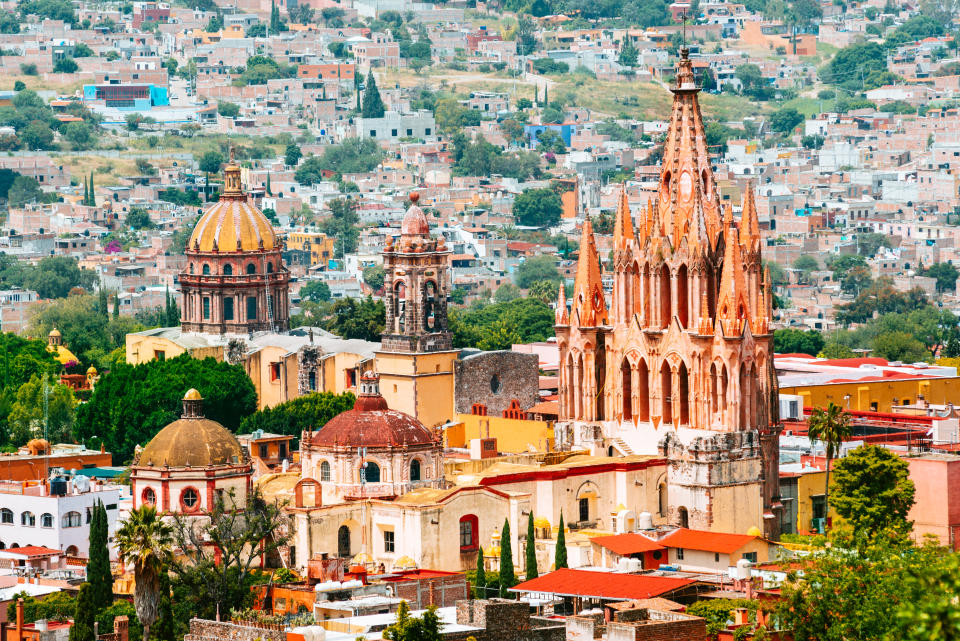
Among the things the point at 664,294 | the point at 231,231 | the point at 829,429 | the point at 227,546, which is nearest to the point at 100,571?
the point at 227,546

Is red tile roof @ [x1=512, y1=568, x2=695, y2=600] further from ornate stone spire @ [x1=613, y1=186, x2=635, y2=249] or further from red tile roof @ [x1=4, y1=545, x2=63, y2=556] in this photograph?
ornate stone spire @ [x1=613, y1=186, x2=635, y2=249]

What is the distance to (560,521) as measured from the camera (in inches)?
3194

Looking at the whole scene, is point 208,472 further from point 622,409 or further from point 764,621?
point 764,621

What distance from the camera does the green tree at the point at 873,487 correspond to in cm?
8181

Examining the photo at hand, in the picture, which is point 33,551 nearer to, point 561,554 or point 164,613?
point 561,554

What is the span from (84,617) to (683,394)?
24970 mm

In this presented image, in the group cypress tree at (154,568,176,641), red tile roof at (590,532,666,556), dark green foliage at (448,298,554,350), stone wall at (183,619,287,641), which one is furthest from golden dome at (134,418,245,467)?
dark green foliage at (448,298,554,350)

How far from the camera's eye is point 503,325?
152125 millimetres

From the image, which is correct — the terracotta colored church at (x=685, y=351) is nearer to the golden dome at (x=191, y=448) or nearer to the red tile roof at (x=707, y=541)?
the red tile roof at (x=707, y=541)

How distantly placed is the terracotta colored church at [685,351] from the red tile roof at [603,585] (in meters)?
17.1

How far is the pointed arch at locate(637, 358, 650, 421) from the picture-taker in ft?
295

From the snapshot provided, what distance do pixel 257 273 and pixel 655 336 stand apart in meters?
38.6

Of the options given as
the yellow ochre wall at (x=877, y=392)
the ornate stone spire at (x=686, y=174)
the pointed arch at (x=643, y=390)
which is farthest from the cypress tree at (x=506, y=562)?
the yellow ochre wall at (x=877, y=392)

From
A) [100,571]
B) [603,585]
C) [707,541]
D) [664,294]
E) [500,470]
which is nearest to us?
[603,585]
